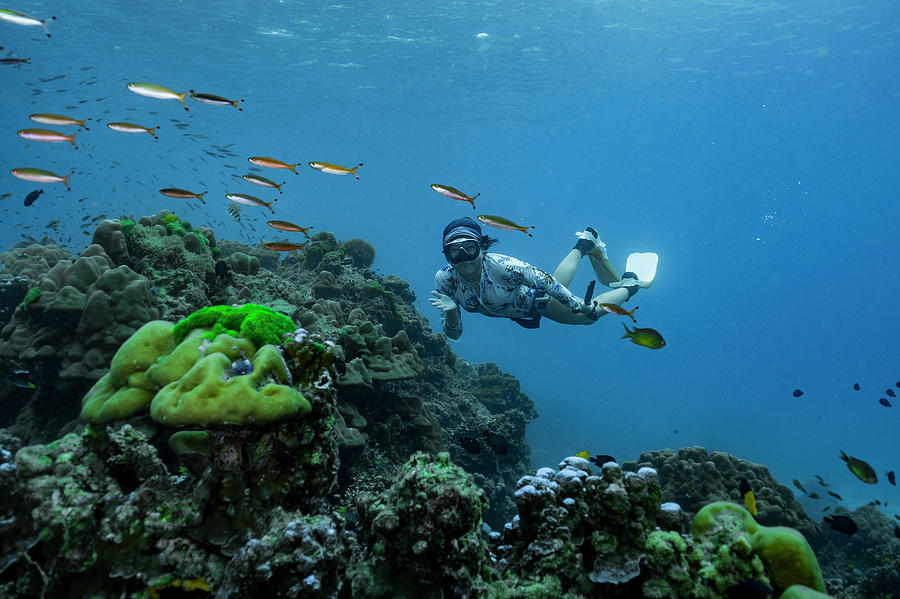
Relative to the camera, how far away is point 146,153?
72938 mm

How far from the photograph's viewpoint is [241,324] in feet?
11.5

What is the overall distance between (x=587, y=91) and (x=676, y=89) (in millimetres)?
10186

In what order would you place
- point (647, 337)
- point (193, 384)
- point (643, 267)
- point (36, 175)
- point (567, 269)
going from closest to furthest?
point (193, 384)
point (647, 337)
point (36, 175)
point (567, 269)
point (643, 267)

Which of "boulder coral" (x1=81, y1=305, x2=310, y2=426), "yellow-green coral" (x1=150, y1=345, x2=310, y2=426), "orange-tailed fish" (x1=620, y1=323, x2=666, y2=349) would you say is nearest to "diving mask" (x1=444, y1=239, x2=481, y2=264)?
"orange-tailed fish" (x1=620, y1=323, x2=666, y2=349)

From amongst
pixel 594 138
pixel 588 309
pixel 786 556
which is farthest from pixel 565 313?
pixel 594 138

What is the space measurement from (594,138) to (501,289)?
6192cm

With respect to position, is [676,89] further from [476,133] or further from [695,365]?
[695,365]

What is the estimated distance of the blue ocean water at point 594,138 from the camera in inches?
1107

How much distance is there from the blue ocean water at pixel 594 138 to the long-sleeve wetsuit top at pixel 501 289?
840 centimetres

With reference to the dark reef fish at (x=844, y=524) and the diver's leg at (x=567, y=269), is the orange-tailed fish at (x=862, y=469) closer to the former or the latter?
the dark reef fish at (x=844, y=524)

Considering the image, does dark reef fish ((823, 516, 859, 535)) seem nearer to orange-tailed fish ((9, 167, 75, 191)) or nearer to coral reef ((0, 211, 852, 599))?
coral reef ((0, 211, 852, 599))

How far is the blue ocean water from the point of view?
28.1m

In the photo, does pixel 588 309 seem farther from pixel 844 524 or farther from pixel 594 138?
pixel 594 138

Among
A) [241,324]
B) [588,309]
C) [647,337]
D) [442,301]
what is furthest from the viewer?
[588,309]
